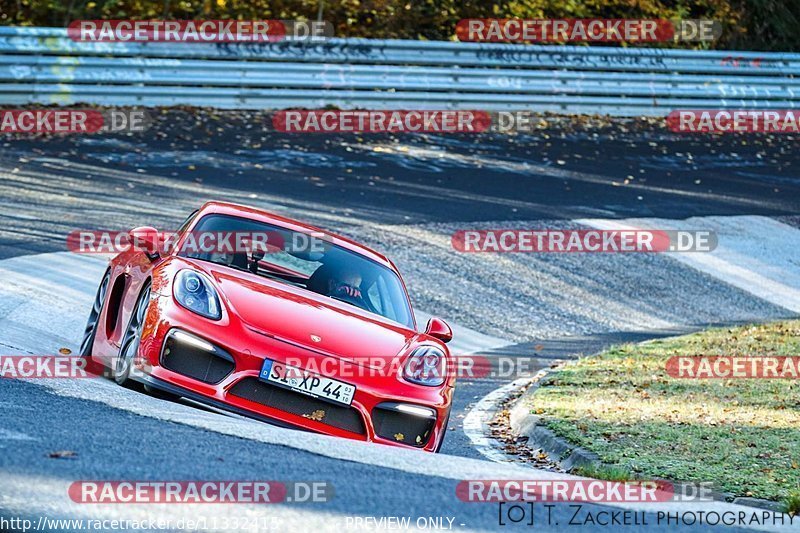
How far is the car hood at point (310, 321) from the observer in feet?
23.8

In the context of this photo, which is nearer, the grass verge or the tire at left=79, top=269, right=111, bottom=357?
the grass verge

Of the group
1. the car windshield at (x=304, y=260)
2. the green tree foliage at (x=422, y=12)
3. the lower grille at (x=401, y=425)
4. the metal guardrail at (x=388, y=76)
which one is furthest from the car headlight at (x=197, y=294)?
the green tree foliage at (x=422, y=12)

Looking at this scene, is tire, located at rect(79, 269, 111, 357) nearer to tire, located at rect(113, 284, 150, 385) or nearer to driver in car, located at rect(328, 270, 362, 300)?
tire, located at rect(113, 284, 150, 385)

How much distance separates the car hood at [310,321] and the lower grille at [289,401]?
0.28 m

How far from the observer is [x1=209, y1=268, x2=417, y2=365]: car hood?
7258mm

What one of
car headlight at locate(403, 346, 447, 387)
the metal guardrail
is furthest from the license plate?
the metal guardrail

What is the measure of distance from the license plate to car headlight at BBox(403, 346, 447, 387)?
→ 0.48 m

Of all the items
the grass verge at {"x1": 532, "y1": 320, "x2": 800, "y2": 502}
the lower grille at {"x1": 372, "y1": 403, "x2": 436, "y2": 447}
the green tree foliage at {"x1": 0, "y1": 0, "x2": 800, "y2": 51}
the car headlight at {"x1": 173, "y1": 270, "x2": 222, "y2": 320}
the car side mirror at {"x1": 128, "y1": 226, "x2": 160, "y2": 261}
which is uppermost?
the green tree foliage at {"x1": 0, "y1": 0, "x2": 800, "y2": 51}

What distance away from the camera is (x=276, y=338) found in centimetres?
715

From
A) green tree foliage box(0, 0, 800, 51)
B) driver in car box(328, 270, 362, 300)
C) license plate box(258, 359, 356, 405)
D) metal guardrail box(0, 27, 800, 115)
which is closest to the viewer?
license plate box(258, 359, 356, 405)

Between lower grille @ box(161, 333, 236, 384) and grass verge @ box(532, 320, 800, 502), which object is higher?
lower grille @ box(161, 333, 236, 384)

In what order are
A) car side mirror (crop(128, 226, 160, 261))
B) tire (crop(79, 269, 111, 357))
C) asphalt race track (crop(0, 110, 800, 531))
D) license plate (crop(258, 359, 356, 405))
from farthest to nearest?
1. tire (crop(79, 269, 111, 357))
2. car side mirror (crop(128, 226, 160, 261))
3. license plate (crop(258, 359, 356, 405))
4. asphalt race track (crop(0, 110, 800, 531))

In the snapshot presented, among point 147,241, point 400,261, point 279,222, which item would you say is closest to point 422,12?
point 400,261

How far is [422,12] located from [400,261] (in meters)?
13.2
